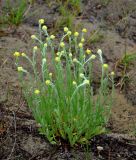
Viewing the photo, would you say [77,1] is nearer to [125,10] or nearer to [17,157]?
[125,10]

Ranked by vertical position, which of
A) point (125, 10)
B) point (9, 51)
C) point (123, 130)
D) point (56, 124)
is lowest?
point (123, 130)

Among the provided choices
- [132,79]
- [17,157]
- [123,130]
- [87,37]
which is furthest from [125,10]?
[17,157]

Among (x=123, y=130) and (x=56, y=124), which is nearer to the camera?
(x=56, y=124)

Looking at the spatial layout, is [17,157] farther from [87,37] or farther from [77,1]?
[77,1]

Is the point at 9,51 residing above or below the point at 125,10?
below

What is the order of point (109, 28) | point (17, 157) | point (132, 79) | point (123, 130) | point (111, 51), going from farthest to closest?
point (109, 28) → point (111, 51) → point (132, 79) → point (123, 130) → point (17, 157)

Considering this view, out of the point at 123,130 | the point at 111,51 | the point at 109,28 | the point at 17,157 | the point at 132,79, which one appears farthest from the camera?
the point at 109,28

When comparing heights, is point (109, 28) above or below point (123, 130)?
above

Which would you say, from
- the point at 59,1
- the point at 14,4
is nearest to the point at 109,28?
the point at 59,1

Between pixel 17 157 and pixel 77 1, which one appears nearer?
pixel 17 157
